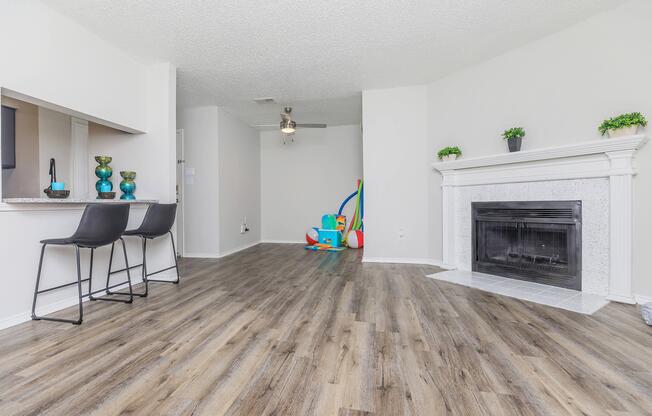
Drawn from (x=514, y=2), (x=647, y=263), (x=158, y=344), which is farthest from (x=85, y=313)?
(x=647, y=263)

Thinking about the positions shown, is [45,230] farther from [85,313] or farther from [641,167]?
[641,167]

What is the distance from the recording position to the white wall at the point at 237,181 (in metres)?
5.20

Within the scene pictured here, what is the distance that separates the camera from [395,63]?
3562 millimetres

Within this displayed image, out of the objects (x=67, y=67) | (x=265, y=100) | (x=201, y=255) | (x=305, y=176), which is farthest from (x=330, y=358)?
(x=305, y=176)

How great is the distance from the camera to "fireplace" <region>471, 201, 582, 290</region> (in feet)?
9.56

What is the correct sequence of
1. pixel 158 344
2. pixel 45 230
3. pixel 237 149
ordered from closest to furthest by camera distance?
1. pixel 158 344
2. pixel 45 230
3. pixel 237 149

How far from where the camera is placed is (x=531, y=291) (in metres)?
2.87

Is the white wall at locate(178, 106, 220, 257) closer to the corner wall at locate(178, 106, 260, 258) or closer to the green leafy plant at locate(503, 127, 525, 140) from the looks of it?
the corner wall at locate(178, 106, 260, 258)

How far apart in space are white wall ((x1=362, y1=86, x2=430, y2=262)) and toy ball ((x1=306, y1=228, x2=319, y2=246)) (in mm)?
1762

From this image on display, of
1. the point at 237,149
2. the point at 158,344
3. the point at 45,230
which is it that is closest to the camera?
the point at 158,344

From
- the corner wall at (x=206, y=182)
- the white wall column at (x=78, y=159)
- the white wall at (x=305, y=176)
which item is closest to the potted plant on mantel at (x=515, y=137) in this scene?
the white wall at (x=305, y=176)

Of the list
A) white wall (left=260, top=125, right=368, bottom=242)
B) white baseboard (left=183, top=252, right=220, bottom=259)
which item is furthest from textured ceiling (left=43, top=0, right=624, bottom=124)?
white baseboard (left=183, top=252, right=220, bottom=259)

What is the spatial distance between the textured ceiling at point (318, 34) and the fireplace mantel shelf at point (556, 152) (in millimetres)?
1176

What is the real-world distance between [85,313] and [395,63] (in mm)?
3956
